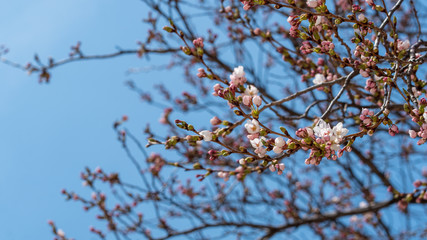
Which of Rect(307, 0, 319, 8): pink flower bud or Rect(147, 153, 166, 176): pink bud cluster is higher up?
Rect(147, 153, 166, 176): pink bud cluster

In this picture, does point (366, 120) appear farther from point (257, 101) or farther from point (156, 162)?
point (156, 162)

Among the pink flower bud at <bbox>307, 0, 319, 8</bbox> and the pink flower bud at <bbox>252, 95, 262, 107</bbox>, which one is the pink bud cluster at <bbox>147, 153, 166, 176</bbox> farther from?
the pink flower bud at <bbox>307, 0, 319, 8</bbox>

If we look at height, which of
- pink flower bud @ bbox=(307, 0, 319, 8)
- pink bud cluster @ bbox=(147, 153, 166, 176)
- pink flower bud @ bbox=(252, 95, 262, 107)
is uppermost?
pink bud cluster @ bbox=(147, 153, 166, 176)

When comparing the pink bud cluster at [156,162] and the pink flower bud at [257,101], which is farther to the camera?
the pink bud cluster at [156,162]

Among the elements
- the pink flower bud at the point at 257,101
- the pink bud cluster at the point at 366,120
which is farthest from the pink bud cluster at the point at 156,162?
the pink bud cluster at the point at 366,120

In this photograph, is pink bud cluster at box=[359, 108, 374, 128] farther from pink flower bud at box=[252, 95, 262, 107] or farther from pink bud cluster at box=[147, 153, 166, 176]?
pink bud cluster at box=[147, 153, 166, 176]

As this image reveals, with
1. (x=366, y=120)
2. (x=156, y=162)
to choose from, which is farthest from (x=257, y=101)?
(x=156, y=162)

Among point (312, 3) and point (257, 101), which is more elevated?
point (312, 3)

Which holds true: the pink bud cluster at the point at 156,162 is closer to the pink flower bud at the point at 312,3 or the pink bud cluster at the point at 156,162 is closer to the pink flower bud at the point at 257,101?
the pink flower bud at the point at 257,101

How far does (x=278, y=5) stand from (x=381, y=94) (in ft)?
3.65

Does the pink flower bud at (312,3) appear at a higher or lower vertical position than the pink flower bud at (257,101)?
higher

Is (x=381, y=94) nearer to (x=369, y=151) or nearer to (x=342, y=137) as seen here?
(x=342, y=137)

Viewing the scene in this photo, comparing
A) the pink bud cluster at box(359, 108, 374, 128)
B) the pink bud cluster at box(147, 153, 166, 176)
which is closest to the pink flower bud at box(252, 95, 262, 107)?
the pink bud cluster at box(359, 108, 374, 128)

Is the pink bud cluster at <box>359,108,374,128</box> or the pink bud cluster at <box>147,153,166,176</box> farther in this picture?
the pink bud cluster at <box>147,153,166,176</box>
